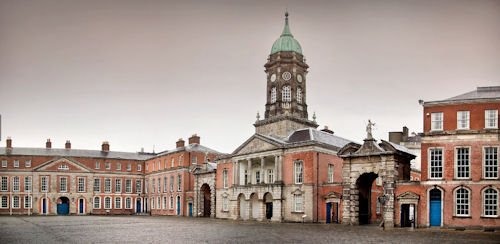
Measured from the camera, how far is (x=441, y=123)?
36.5 metres

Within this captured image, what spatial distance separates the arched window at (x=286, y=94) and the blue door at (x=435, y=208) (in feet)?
73.7

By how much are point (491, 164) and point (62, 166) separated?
6405 cm

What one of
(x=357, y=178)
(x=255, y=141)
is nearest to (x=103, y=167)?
(x=255, y=141)

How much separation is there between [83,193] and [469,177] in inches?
2426

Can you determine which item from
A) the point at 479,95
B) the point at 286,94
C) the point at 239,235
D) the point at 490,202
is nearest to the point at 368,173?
the point at 490,202

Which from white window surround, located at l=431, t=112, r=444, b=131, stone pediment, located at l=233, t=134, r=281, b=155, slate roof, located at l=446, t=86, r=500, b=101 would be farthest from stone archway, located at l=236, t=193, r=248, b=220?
slate roof, located at l=446, t=86, r=500, b=101

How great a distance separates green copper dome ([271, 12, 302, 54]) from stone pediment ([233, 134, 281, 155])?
11.0 m

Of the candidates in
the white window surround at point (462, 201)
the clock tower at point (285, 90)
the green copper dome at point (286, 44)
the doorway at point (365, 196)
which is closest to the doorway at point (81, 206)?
the clock tower at point (285, 90)

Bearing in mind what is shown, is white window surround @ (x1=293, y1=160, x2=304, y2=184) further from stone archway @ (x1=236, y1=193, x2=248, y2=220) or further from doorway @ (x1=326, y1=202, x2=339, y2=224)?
stone archway @ (x1=236, y1=193, x2=248, y2=220)

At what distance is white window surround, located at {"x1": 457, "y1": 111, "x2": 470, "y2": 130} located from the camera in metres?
35.6

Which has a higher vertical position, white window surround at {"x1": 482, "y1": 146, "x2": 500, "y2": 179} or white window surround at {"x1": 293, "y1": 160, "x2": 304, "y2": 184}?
white window surround at {"x1": 482, "y1": 146, "x2": 500, "y2": 179}

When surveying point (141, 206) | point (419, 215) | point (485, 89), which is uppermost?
point (485, 89)

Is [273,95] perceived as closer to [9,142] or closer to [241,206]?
[241,206]

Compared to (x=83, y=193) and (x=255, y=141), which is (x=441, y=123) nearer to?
(x=255, y=141)
